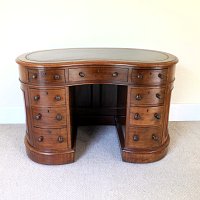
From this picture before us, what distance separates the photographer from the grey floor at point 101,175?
1485 millimetres

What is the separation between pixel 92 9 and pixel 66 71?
84 cm

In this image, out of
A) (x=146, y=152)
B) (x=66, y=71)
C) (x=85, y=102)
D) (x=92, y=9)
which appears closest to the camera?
(x=66, y=71)

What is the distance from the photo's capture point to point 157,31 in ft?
7.14

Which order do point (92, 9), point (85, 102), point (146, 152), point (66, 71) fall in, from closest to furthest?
1. point (66, 71)
2. point (146, 152)
3. point (92, 9)
4. point (85, 102)

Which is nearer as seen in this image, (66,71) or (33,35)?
(66,71)

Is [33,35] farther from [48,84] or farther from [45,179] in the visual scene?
[45,179]

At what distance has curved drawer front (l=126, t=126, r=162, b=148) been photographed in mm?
1729

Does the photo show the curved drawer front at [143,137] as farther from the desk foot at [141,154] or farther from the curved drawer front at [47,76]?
the curved drawer front at [47,76]

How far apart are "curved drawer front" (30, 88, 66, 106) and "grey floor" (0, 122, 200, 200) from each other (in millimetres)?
510

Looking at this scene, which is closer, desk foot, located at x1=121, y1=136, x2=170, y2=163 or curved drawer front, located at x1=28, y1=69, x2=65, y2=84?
curved drawer front, located at x1=28, y1=69, x2=65, y2=84

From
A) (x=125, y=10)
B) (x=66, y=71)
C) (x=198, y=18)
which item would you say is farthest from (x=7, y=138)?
(x=198, y=18)

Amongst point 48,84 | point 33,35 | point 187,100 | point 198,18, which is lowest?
point 187,100

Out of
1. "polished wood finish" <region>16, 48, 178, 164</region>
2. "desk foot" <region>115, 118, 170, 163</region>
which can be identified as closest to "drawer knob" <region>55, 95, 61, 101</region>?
"polished wood finish" <region>16, 48, 178, 164</region>

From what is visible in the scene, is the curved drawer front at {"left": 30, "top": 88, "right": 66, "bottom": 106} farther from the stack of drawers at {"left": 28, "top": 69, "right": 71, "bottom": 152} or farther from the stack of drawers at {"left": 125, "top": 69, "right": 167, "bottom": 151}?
the stack of drawers at {"left": 125, "top": 69, "right": 167, "bottom": 151}
